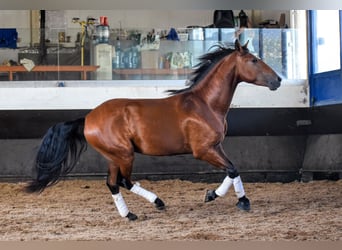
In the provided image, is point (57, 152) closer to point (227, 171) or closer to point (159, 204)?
point (159, 204)

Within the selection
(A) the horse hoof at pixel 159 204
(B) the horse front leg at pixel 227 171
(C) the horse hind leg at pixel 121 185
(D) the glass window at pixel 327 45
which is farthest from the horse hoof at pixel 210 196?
(D) the glass window at pixel 327 45

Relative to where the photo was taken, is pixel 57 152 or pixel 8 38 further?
pixel 8 38

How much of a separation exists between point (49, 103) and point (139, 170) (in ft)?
2.75

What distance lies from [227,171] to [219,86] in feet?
1.71

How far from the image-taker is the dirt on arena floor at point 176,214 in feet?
10.7

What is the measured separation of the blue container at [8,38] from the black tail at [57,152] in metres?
1.09

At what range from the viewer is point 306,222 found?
A: 3459 millimetres

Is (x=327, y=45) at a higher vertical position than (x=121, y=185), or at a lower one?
higher

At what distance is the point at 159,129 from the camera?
347cm

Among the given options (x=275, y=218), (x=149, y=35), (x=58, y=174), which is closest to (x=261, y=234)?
(x=275, y=218)

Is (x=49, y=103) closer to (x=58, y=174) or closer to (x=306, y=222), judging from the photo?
(x=58, y=174)

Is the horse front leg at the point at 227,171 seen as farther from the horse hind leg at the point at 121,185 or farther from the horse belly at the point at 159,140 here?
the horse hind leg at the point at 121,185

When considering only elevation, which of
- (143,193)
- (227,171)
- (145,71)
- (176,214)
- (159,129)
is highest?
(145,71)

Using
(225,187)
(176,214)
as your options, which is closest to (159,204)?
(176,214)
